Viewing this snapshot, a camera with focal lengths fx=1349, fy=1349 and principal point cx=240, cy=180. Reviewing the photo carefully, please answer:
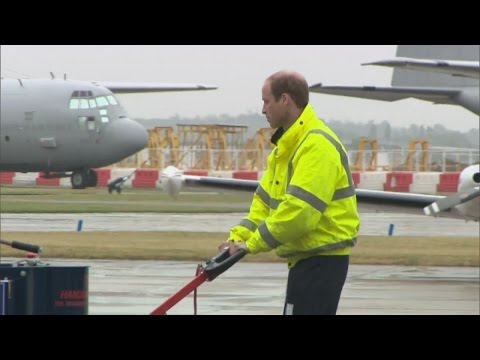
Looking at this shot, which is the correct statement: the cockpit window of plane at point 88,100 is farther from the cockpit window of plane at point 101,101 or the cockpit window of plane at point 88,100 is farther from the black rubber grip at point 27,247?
the black rubber grip at point 27,247

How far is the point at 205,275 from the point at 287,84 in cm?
95

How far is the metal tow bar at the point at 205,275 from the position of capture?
583 cm

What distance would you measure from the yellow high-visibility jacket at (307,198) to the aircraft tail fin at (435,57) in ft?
67.2

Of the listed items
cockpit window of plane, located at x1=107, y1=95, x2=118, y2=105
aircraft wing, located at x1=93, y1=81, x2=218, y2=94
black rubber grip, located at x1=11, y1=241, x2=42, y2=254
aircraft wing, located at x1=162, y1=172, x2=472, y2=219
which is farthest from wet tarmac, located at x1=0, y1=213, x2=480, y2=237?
black rubber grip, located at x1=11, y1=241, x2=42, y2=254

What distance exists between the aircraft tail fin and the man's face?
2049cm

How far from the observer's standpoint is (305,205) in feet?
19.4

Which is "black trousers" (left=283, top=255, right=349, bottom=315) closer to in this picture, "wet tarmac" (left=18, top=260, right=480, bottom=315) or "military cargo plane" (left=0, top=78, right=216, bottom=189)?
"wet tarmac" (left=18, top=260, right=480, bottom=315)

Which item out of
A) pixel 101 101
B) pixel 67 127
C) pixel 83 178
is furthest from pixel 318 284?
pixel 101 101

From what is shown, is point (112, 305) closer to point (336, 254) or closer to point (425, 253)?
point (336, 254)

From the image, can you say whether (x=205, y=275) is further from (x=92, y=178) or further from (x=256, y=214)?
(x=92, y=178)

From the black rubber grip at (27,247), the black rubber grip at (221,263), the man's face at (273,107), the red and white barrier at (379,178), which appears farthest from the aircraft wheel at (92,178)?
the black rubber grip at (221,263)
